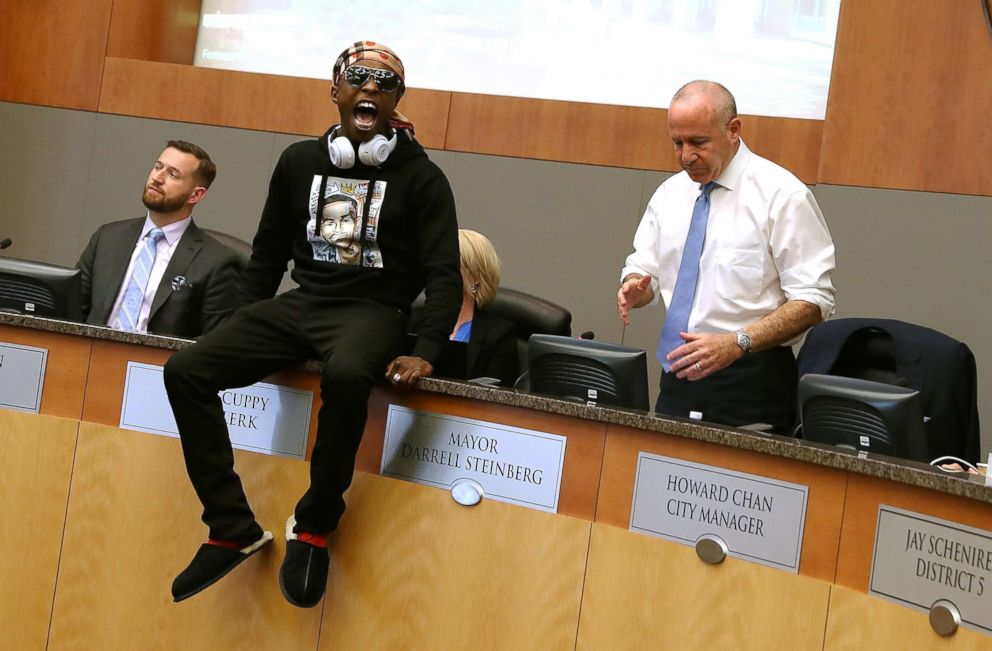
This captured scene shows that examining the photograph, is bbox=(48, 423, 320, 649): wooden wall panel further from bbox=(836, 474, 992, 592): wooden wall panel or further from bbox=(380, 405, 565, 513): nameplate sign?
bbox=(836, 474, 992, 592): wooden wall panel

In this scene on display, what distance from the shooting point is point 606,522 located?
215 centimetres

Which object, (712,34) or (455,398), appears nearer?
(455,398)

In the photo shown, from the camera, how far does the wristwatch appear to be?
101 inches

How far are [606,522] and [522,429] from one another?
0.25 meters

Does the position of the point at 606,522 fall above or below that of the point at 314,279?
below

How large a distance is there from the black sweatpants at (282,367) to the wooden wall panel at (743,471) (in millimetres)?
522

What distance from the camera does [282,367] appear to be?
8.12 feet

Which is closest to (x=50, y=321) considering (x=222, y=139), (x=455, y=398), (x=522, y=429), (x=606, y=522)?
(x=455, y=398)

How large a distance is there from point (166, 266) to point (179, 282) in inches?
5.5

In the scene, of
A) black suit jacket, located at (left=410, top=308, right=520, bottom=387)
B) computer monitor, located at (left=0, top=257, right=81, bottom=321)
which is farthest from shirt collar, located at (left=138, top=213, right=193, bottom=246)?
black suit jacket, located at (left=410, top=308, right=520, bottom=387)

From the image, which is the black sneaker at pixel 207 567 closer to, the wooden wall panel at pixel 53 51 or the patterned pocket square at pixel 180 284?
the patterned pocket square at pixel 180 284

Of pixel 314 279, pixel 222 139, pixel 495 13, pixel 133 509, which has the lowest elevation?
pixel 133 509

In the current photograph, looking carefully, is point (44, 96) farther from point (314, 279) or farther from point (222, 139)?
point (314, 279)

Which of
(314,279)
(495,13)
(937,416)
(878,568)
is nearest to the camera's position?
(878,568)
